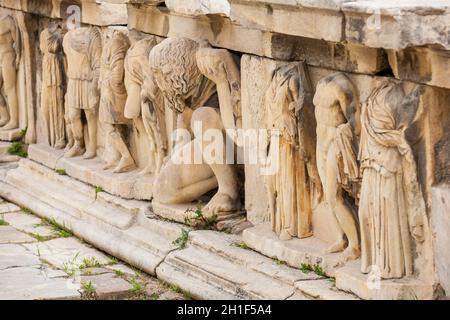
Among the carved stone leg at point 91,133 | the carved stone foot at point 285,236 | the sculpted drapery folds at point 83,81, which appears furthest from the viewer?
the carved stone leg at point 91,133

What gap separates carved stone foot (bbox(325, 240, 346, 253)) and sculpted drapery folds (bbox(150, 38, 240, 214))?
1.18 meters

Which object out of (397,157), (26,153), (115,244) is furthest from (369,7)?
(26,153)

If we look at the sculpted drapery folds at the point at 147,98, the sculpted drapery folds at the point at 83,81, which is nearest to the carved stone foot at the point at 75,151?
the sculpted drapery folds at the point at 83,81

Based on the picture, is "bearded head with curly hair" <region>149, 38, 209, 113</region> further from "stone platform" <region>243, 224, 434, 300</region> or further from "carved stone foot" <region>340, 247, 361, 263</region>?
A: "carved stone foot" <region>340, 247, 361, 263</region>

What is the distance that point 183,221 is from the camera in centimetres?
875

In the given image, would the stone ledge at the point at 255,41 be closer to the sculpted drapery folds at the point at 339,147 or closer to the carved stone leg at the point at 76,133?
the sculpted drapery folds at the point at 339,147

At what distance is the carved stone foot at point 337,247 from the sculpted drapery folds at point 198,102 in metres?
1.18

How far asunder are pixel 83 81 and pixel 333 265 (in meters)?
3.60

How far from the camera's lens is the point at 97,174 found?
9.92 metres

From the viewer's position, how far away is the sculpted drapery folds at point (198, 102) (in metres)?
8.39

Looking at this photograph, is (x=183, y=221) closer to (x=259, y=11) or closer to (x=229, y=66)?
(x=229, y=66)

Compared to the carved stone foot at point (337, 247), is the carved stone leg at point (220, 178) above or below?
above

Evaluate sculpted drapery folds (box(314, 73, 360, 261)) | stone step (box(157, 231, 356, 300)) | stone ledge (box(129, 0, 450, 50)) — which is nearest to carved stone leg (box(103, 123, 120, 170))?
stone step (box(157, 231, 356, 300))

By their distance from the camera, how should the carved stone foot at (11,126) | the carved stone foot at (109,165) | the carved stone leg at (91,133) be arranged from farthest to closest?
the carved stone foot at (11,126), the carved stone leg at (91,133), the carved stone foot at (109,165)
